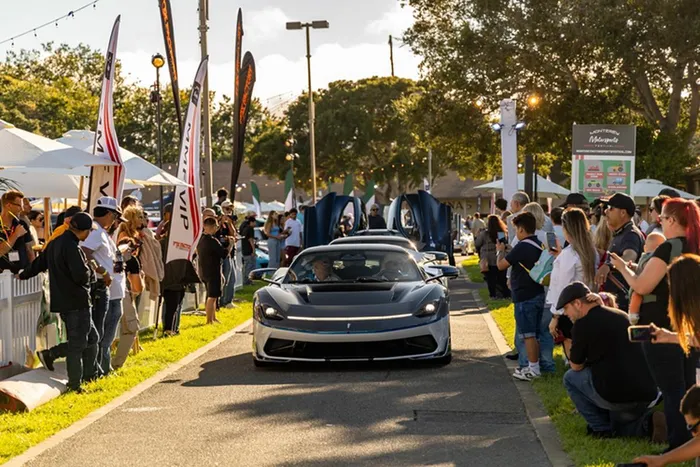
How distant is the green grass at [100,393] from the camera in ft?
27.8

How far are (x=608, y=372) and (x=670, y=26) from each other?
91.7 feet

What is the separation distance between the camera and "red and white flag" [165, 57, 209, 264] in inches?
625

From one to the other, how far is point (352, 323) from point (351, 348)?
10.5 inches

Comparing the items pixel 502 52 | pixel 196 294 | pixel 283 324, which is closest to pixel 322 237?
pixel 196 294

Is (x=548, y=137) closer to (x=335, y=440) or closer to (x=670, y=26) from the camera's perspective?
(x=670, y=26)

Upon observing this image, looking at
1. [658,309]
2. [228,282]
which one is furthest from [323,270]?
[228,282]

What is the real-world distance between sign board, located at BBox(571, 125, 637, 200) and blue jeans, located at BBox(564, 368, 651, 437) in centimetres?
1700

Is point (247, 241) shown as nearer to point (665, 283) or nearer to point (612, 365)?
point (612, 365)

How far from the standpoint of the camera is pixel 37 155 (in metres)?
14.2

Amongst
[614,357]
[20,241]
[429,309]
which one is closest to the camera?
[614,357]

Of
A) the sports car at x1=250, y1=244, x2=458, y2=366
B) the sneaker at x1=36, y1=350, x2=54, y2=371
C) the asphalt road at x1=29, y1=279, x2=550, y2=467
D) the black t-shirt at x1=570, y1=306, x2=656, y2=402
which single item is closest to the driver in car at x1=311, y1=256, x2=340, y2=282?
the sports car at x1=250, y1=244, x2=458, y2=366

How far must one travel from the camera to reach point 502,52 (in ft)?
124

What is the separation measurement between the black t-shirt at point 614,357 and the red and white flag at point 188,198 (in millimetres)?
8686

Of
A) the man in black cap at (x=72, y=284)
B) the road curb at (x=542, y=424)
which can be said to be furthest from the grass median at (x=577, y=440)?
the man in black cap at (x=72, y=284)
